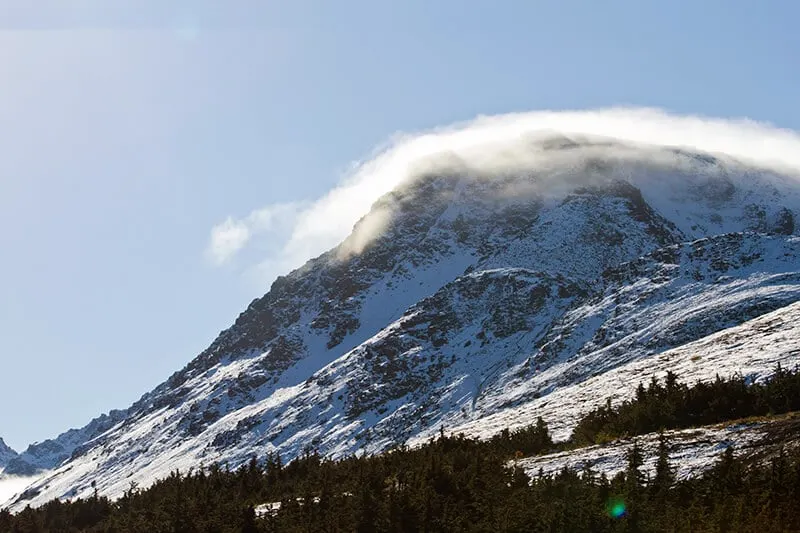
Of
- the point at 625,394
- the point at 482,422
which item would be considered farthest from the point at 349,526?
the point at 482,422

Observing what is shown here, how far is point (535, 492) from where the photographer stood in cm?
4078

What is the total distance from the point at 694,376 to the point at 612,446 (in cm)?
4208

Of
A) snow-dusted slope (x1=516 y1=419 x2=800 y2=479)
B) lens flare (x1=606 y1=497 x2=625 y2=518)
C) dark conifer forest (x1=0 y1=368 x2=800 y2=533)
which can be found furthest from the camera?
snow-dusted slope (x1=516 y1=419 x2=800 y2=479)

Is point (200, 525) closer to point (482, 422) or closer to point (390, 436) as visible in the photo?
point (482, 422)

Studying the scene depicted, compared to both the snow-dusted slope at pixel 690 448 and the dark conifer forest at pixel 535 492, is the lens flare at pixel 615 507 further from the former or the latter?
the snow-dusted slope at pixel 690 448

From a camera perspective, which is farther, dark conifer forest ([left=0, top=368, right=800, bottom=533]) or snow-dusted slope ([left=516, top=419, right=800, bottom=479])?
snow-dusted slope ([left=516, top=419, right=800, bottom=479])

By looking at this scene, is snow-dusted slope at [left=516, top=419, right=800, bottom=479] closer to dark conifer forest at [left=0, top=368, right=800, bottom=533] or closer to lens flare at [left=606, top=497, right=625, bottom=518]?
dark conifer forest at [left=0, top=368, right=800, bottom=533]

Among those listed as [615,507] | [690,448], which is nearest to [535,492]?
[615,507]

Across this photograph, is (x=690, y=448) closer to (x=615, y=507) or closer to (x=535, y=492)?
(x=535, y=492)

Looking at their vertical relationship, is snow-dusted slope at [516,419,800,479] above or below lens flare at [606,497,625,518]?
below

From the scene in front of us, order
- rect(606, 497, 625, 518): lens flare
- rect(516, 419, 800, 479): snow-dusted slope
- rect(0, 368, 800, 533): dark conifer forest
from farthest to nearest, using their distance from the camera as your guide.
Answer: rect(516, 419, 800, 479): snow-dusted slope, rect(606, 497, 625, 518): lens flare, rect(0, 368, 800, 533): dark conifer forest

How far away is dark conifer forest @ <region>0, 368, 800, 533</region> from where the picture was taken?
33.9m

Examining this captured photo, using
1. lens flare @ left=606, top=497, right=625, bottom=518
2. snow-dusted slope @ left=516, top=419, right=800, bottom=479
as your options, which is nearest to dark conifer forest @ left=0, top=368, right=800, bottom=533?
lens flare @ left=606, top=497, right=625, bottom=518

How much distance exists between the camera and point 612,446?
174 ft
